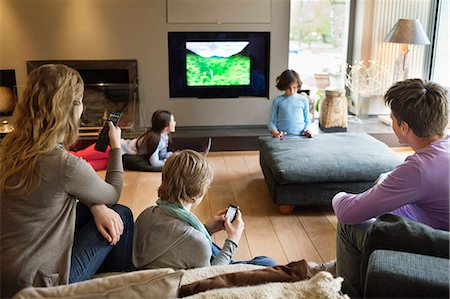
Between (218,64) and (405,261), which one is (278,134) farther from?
(405,261)

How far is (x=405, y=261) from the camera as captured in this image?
57.9 inches

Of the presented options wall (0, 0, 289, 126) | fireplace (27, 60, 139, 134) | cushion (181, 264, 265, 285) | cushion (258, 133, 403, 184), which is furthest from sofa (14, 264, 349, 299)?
wall (0, 0, 289, 126)

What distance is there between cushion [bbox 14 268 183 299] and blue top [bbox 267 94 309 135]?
10.1 feet

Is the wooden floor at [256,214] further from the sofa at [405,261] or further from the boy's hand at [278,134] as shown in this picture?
the sofa at [405,261]

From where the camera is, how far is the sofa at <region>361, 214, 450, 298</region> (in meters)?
1.38

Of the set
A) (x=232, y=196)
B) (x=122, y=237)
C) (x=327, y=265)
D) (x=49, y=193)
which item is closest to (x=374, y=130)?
(x=232, y=196)

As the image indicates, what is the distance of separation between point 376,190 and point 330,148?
1.74 m

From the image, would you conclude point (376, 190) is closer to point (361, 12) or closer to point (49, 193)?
point (49, 193)

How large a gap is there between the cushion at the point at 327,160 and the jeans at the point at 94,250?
1.51 metres

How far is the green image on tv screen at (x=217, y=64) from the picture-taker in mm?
5168

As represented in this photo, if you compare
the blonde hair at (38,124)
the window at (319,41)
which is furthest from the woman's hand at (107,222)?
the window at (319,41)

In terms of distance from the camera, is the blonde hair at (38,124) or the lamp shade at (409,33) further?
the lamp shade at (409,33)

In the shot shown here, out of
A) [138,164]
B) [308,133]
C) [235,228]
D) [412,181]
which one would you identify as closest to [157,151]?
[138,164]

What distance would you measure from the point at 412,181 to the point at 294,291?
0.87 m
